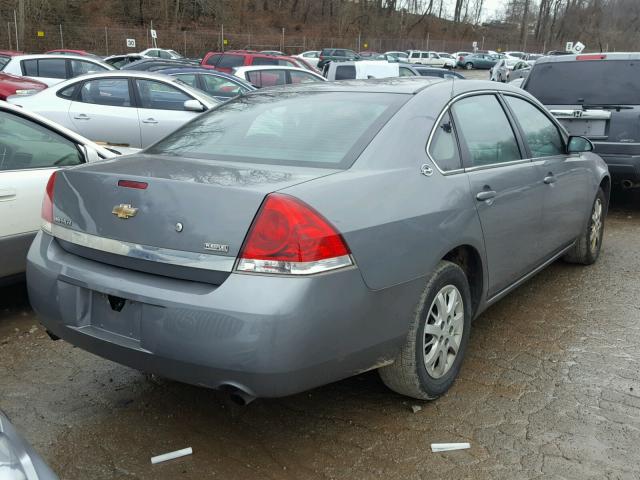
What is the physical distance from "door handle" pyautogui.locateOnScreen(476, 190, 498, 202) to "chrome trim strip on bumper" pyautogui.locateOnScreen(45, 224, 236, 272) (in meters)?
1.51


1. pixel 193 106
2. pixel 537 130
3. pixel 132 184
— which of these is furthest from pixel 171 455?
pixel 193 106

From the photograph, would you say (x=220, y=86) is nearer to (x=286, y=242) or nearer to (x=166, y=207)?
(x=166, y=207)

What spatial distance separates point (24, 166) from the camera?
4328mm

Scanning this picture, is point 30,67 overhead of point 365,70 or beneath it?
beneath

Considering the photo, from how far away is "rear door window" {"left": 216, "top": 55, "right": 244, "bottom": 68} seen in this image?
17.7 metres

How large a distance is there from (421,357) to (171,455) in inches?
48.3

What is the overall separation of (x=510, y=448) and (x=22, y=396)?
2.46 meters

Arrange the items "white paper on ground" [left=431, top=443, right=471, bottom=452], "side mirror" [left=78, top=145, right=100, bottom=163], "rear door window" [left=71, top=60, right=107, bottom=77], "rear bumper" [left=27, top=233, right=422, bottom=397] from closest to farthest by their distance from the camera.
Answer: "rear bumper" [left=27, top=233, right=422, bottom=397] → "white paper on ground" [left=431, top=443, right=471, bottom=452] → "side mirror" [left=78, top=145, right=100, bottom=163] → "rear door window" [left=71, top=60, right=107, bottom=77]

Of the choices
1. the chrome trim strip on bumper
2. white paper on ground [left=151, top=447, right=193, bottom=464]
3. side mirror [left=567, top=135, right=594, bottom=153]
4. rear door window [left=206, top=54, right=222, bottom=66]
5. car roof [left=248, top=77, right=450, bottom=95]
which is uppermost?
car roof [left=248, top=77, right=450, bottom=95]

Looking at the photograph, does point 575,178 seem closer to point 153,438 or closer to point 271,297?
point 271,297

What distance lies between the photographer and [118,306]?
105 inches

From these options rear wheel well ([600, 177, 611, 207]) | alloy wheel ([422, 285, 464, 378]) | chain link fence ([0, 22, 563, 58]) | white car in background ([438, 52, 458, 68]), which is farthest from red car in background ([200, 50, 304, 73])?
white car in background ([438, 52, 458, 68])

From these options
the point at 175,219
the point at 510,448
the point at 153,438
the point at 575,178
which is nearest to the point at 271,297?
the point at 175,219

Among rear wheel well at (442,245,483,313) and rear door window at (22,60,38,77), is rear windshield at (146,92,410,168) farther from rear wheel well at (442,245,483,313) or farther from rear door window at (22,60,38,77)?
rear door window at (22,60,38,77)
